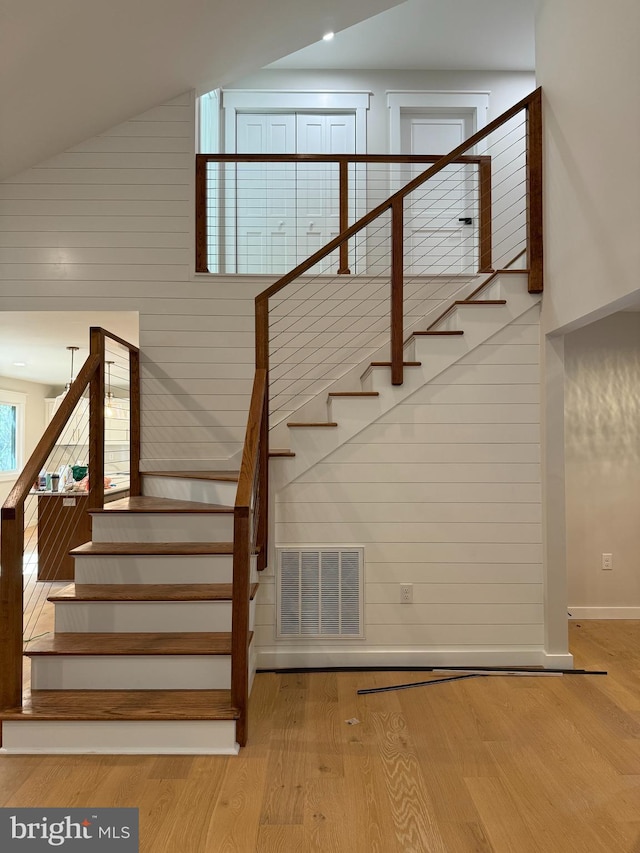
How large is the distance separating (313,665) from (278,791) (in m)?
1.37

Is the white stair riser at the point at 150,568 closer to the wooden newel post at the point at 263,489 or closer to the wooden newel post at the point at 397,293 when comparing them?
the wooden newel post at the point at 263,489

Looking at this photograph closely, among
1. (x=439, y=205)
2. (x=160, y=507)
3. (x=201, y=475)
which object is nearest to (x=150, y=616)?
(x=160, y=507)

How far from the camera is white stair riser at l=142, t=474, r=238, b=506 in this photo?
3885 millimetres

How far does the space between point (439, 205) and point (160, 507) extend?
3.84 metres

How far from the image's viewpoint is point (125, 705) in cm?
283

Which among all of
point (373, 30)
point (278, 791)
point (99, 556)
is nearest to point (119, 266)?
point (99, 556)

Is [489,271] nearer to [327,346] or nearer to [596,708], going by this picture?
[327,346]

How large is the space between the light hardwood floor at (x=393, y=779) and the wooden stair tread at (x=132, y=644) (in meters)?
0.44

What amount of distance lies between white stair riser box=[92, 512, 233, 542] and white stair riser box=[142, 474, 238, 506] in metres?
0.20

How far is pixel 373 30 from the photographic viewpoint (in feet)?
17.5

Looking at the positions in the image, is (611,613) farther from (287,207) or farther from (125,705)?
(287,207)

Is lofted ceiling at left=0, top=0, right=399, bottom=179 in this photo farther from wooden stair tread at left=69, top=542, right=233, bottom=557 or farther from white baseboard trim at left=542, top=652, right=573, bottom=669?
white baseboard trim at left=542, top=652, right=573, bottom=669

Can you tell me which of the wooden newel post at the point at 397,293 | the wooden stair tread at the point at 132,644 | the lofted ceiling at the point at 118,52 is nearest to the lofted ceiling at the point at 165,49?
the lofted ceiling at the point at 118,52

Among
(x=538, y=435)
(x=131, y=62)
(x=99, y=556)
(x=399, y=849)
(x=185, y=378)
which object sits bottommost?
(x=399, y=849)
